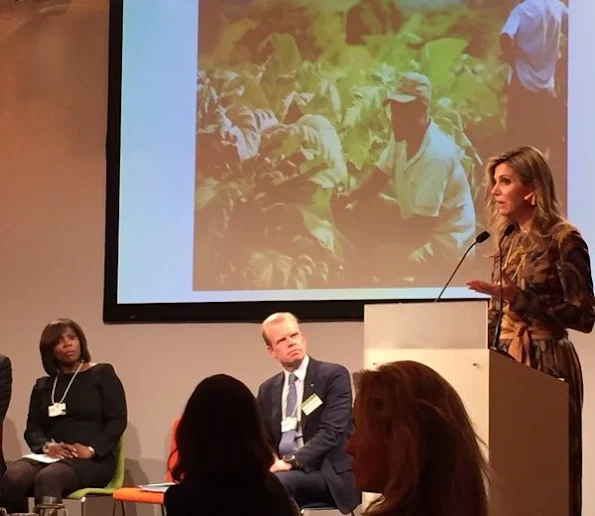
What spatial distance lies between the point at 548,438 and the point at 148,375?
338 cm

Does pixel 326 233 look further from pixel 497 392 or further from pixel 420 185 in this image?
pixel 497 392

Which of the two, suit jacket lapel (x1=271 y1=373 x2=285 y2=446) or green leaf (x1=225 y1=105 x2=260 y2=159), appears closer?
suit jacket lapel (x1=271 y1=373 x2=285 y2=446)

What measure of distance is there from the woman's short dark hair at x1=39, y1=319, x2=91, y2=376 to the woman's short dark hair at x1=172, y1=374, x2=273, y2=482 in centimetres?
295

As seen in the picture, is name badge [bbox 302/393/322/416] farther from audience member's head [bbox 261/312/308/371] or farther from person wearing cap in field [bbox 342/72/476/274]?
person wearing cap in field [bbox 342/72/476/274]

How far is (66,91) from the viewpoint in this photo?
612 cm

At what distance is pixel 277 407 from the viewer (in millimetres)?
4742

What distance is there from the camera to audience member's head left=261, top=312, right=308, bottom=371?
15.4ft

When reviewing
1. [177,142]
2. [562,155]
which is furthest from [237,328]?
[562,155]

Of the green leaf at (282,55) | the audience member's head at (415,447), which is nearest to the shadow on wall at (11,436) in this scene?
the green leaf at (282,55)

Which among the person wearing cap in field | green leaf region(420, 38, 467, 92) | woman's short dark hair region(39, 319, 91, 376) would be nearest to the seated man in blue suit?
the person wearing cap in field

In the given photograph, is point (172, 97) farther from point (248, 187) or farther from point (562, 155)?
point (562, 155)

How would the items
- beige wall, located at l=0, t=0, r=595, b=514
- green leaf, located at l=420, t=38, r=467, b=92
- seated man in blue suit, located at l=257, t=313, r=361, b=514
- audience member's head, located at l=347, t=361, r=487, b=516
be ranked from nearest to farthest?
audience member's head, located at l=347, t=361, r=487, b=516
seated man in blue suit, located at l=257, t=313, r=361, b=514
green leaf, located at l=420, t=38, r=467, b=92
beige wall, located at l=0, t=0, r=595, b=514

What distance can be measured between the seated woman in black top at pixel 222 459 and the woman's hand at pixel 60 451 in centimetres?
274

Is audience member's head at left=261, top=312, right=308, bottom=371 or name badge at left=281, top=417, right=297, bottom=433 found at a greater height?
audience member's head at left=261, top=312, right=308, bottom=371
